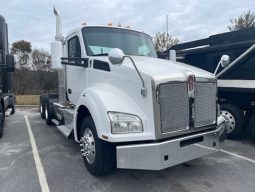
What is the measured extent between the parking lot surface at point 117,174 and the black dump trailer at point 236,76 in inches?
27.2

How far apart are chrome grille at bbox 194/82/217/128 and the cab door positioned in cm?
219

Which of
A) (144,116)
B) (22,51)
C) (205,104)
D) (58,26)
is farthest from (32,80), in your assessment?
(144,116)

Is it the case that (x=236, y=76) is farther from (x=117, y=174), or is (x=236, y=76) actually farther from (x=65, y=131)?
(x=65, y=131)

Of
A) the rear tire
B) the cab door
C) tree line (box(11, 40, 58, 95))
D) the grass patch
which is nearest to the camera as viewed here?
the cab door

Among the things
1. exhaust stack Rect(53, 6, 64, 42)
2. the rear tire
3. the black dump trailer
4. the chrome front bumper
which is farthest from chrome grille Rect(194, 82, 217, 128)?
exhaust stack Rect(53, 6, 64, 42)

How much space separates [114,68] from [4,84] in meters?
6.80

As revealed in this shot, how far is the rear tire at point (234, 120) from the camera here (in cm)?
679

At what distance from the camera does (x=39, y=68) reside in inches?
1107

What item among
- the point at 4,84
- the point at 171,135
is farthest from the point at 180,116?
the point at 4,84

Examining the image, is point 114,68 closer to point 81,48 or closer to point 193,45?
point 81,48

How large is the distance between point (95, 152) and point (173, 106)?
4.27 feet

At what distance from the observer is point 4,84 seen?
1009 cm

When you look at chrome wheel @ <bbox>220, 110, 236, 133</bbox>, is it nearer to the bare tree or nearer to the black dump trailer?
the black dump trailer

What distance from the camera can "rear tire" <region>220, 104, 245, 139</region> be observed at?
6789 mm
